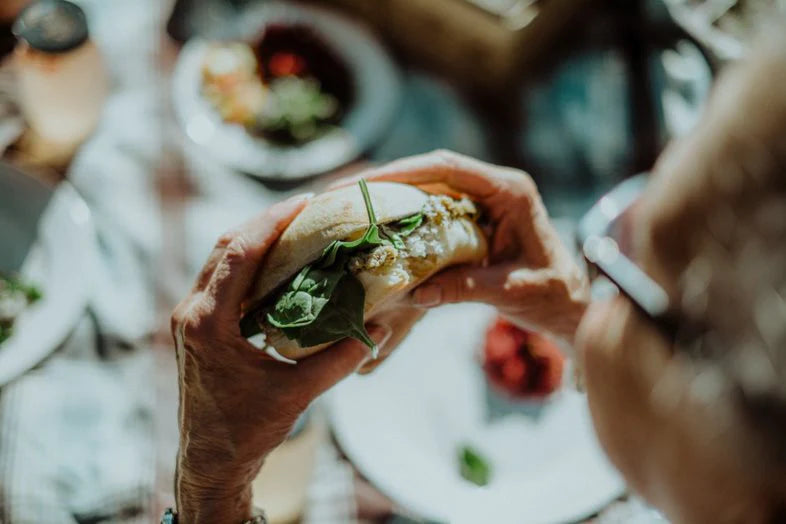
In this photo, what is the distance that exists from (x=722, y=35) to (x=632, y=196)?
0.33 metres

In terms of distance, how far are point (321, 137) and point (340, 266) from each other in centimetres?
47

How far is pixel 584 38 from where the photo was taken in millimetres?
1258

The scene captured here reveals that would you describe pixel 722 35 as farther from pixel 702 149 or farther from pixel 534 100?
pixel 702 149

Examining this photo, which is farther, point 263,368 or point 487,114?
point 487,114

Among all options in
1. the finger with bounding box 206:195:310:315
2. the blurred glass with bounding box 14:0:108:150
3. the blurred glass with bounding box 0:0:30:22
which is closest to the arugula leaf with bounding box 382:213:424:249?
the finger with bounding box 206:195:310:315

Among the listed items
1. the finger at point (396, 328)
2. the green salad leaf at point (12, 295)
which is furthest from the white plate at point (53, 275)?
the finger at point (396, 328)

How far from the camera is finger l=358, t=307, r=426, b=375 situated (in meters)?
0.88

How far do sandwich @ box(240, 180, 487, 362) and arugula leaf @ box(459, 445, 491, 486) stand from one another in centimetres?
27

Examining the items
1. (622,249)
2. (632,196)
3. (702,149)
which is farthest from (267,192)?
(702,149)

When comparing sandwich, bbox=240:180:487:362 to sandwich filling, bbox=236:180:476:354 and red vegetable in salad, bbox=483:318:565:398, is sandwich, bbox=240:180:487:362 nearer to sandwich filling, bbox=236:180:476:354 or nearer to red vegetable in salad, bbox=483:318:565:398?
sandwich filling, bbox=236:180:476:354

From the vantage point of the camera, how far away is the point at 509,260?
2.89 feet

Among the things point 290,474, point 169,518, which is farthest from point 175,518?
point 290,474

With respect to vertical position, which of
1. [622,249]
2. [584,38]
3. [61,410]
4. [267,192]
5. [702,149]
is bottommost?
[61,410]

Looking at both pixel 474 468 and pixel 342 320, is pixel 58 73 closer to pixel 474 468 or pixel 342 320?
pixel 342 320
